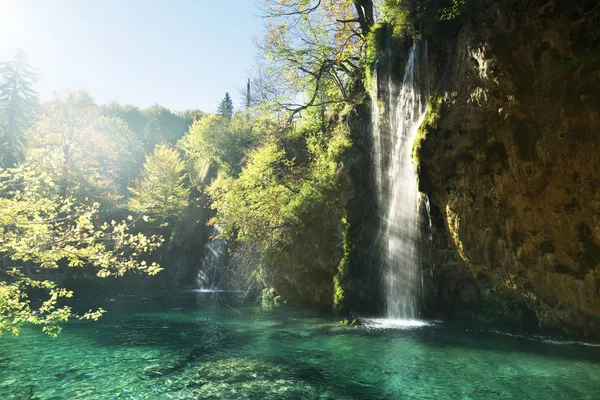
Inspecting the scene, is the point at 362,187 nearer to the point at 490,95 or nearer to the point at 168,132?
the point at 490,95

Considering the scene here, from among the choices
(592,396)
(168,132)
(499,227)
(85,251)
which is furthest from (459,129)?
(168,132)

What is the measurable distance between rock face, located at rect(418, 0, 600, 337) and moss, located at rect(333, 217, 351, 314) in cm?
561

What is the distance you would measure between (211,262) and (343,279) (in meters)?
15.7

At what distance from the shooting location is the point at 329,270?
57.8ft

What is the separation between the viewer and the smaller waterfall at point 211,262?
92.2ft

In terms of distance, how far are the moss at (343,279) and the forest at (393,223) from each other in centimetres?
7

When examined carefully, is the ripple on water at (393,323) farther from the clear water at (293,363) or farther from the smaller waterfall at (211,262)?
the smaller waterfall at (211,262)

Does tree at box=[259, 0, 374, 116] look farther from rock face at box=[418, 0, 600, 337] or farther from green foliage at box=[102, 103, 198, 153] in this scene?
green foliage at box=[102, 103, 198, 153]

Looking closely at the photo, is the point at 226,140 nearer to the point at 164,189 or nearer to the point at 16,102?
the point at 164,189

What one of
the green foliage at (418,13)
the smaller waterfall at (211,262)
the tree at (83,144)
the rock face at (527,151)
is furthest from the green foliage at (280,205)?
the tree at (83,144)

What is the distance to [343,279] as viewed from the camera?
16.1m

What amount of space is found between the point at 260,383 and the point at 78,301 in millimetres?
18527

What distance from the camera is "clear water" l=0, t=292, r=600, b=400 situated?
7.10m

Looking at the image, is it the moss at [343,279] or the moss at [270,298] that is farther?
the moss at [270,298]
